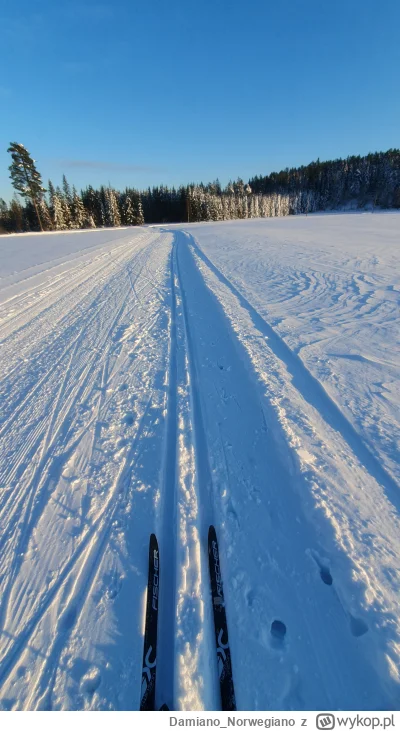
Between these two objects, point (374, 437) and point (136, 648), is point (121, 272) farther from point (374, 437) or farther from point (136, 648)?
point (136, 648)

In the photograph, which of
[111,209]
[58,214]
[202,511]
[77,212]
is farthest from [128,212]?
[202,511]

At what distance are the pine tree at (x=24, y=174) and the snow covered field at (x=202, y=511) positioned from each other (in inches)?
1905

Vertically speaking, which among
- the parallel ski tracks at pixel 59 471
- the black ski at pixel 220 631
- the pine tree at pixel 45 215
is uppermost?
the pine tree at pixel 45 215

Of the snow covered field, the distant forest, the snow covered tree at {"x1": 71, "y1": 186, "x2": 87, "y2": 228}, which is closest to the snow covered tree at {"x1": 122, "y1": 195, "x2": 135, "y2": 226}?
the distant forest

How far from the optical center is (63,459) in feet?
10.1

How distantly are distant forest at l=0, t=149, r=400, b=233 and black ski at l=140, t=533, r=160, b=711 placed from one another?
197 feet

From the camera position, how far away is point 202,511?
2521mm

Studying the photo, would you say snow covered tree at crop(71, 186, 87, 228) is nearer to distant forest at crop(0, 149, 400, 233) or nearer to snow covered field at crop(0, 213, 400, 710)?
distant forest at crop(0, 149, 400, 233)

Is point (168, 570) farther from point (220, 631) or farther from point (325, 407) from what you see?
point (325, 407)

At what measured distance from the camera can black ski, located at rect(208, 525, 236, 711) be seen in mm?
1609

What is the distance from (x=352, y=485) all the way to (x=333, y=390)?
60.5 inches

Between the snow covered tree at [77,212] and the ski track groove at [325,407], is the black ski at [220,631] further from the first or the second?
the snow covered tree at [77,212]

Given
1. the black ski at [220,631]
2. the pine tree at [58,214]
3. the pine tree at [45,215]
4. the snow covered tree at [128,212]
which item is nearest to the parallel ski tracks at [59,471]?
the black ski at [220,631]

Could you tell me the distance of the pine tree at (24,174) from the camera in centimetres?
3947
